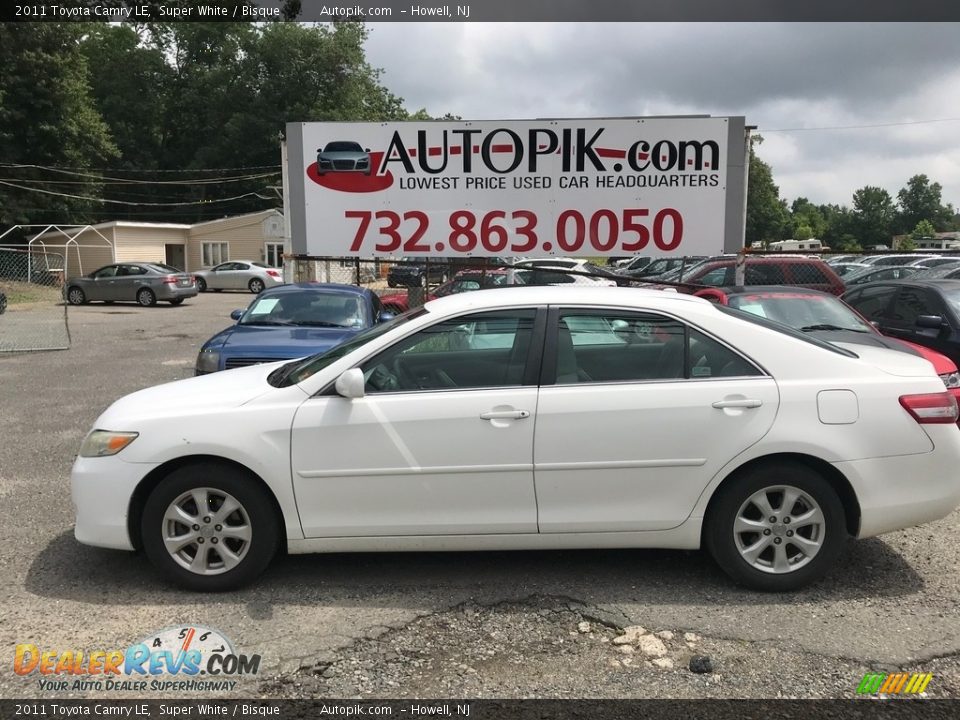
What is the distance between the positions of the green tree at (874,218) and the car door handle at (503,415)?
113318 mm

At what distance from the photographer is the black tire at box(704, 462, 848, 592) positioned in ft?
12.4

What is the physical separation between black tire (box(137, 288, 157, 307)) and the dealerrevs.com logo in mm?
23316

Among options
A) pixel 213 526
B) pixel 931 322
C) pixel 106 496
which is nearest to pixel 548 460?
pixel 213 526

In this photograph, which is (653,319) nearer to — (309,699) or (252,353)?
(309,699)

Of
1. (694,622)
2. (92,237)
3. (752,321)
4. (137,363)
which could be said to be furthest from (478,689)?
(92,237)

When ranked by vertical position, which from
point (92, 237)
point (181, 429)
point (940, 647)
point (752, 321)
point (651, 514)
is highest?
point (92, 237)

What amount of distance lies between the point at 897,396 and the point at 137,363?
11.3 meters

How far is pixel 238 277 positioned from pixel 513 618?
30.7 metres

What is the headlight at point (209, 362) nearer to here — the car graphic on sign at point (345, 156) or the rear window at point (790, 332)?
the car graphic on sign at point (345, 156)

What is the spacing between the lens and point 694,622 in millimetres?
3574

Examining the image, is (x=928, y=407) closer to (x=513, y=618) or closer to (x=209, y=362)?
(x=513, y=618)

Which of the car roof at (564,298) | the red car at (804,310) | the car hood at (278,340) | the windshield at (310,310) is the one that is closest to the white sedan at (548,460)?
the car roof at (564,298)

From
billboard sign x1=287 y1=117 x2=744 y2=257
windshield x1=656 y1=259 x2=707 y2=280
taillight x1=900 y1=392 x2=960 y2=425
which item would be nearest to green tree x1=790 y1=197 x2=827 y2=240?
windshield x1=656 y1=259 x2=707 y2=280

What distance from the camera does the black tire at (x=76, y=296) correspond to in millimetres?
25291
